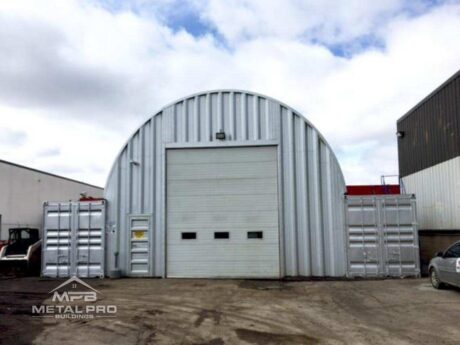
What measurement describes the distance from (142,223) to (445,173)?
11.9 meters

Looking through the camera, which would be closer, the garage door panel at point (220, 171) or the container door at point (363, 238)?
the container door at point (363, 238)

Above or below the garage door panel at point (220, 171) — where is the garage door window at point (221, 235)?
below

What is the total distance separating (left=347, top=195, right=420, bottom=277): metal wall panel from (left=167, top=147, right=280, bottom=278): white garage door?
8.50ft

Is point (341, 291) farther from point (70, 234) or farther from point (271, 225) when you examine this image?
point (70, 234)

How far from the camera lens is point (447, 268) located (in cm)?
1098

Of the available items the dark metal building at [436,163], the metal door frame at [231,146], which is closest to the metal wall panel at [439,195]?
the dark metal building at [436,163]

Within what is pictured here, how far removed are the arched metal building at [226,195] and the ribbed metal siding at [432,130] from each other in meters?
5.25

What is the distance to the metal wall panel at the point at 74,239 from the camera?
15198 millimetres

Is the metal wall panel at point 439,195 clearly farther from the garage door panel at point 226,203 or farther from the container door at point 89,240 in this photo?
the container door at point 89,240

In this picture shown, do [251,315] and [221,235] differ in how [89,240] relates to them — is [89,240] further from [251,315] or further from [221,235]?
[251,315]

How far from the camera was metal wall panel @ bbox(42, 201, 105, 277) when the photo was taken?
598 inches

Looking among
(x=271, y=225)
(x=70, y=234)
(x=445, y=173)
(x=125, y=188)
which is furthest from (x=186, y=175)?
(x=445, y=173)

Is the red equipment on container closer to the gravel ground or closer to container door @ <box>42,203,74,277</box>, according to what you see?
the gravel ground

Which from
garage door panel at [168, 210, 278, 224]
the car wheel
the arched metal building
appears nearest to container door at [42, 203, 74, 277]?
the arched metal building
